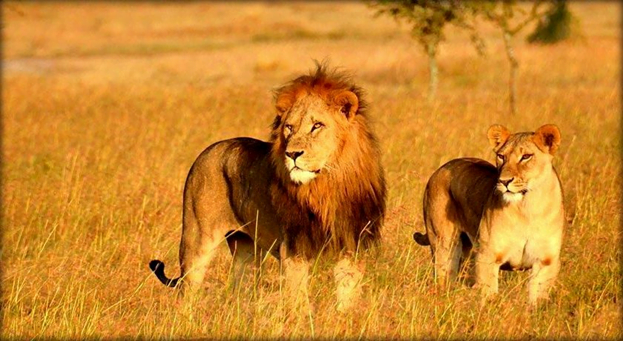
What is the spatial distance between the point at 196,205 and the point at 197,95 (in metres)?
9.17

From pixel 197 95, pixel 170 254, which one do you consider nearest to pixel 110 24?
pixel 197 95

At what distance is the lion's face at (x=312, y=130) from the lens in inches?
207

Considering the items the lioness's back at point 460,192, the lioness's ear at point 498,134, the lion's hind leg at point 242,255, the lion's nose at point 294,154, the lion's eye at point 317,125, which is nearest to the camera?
the lion's nose at point 294,154

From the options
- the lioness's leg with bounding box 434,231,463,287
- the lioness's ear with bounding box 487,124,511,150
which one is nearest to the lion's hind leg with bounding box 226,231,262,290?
the lioness's leg with bounding box 434,231,463,287

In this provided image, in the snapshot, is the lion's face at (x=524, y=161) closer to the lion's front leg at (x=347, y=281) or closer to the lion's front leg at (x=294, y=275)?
the lion's front leg at (x=347, y=281)

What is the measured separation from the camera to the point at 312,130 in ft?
17.5

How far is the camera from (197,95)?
597 inches

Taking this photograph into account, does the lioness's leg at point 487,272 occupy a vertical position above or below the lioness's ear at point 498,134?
below

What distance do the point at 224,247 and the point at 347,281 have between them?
4.96 feet

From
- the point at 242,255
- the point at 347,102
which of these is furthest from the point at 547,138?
the point at 242,255

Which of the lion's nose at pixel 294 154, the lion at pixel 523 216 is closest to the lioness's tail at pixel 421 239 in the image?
the lion at pixel 523 216

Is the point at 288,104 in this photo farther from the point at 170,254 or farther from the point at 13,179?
the point at 13,179

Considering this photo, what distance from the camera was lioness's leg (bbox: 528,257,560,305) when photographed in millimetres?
5613

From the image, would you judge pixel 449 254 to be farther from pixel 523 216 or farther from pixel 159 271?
pixel 159 271
